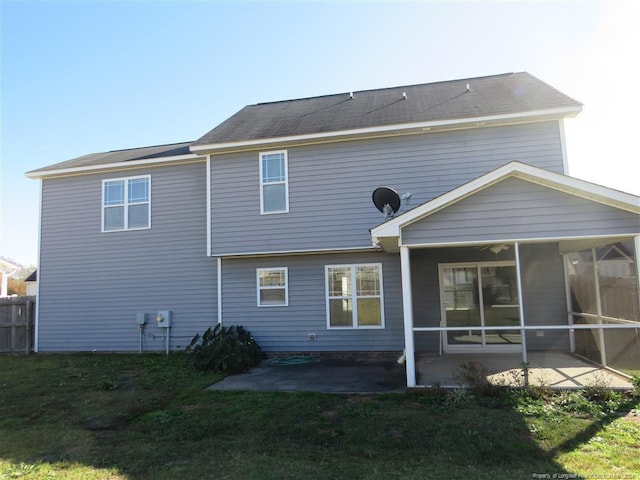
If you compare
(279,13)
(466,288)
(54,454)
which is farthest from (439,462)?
(279,13)

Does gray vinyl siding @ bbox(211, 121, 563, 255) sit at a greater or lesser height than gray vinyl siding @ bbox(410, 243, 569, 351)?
greater

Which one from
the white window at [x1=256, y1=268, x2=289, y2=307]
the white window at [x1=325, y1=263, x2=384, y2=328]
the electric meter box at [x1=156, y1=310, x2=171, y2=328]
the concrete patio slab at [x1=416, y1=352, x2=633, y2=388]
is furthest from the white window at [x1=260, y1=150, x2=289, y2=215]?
the concrete patio slab at [x1=416, y1=352, x2=633, y2=388]

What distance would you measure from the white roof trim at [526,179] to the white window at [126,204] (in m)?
Result: 7.77

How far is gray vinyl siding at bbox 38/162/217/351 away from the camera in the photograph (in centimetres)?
1120

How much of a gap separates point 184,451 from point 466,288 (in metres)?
7.55

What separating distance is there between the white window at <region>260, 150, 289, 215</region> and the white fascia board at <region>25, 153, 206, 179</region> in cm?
213

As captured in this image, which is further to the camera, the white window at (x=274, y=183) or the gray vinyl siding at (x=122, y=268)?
the gray vinyl siding at (x=122, y=268)

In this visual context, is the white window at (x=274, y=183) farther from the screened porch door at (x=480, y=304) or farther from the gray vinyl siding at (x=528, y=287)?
the screened porch door at (x=480, y=304)

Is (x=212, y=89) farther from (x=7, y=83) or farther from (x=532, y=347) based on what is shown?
(x=532, y=347)

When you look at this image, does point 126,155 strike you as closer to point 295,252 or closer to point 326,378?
point 295,252

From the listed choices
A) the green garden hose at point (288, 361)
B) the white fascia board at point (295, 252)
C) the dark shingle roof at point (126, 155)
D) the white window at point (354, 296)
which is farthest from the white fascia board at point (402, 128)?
the green garden hose at point (288, 361)

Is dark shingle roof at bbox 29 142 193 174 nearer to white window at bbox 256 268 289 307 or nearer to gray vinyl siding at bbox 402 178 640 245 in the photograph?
white window at bbox 256 268 289 307

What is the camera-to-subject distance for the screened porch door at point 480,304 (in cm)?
961

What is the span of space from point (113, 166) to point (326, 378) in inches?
342
